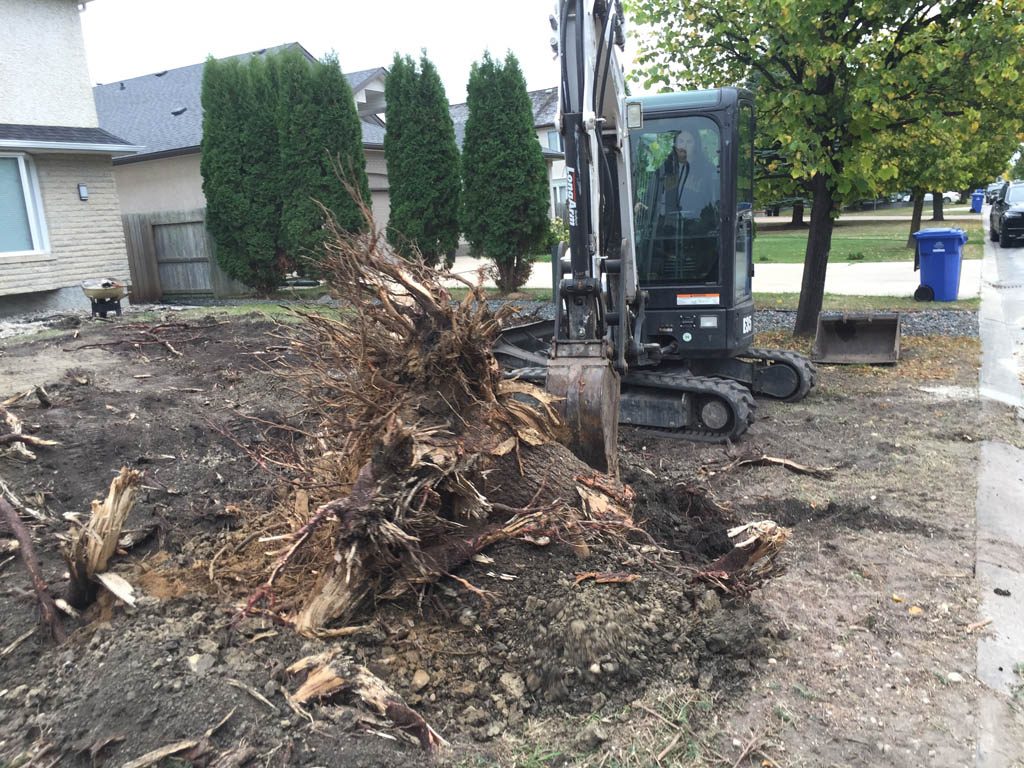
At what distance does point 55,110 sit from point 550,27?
13320 millimetres

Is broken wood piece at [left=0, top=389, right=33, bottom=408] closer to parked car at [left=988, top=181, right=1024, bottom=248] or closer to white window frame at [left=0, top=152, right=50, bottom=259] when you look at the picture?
white window frame at [left=0, top=152, right=50, bottom=259]

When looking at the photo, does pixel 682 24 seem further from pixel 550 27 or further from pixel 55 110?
pixel 55 110

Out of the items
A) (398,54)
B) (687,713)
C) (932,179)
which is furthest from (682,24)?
(687,713)

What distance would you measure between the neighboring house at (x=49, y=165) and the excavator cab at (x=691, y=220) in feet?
39.1

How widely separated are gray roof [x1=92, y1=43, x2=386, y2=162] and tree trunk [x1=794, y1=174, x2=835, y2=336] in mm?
13848

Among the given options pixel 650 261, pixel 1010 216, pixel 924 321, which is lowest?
pixel 924 321

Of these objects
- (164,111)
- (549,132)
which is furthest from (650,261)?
(549,132)

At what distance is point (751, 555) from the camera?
396 centimetres

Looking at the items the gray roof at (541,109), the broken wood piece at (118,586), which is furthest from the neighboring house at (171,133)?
the broken wood piece at (118,586)

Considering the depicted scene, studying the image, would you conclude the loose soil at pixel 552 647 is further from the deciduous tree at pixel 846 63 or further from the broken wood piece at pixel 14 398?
the deciduous tree at pixel 846 63

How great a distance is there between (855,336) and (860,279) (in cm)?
918

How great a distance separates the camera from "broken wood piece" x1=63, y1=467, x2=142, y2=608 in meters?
3.58

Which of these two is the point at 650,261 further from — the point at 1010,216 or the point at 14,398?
the point at 1010,216

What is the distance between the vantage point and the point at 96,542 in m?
3.63
